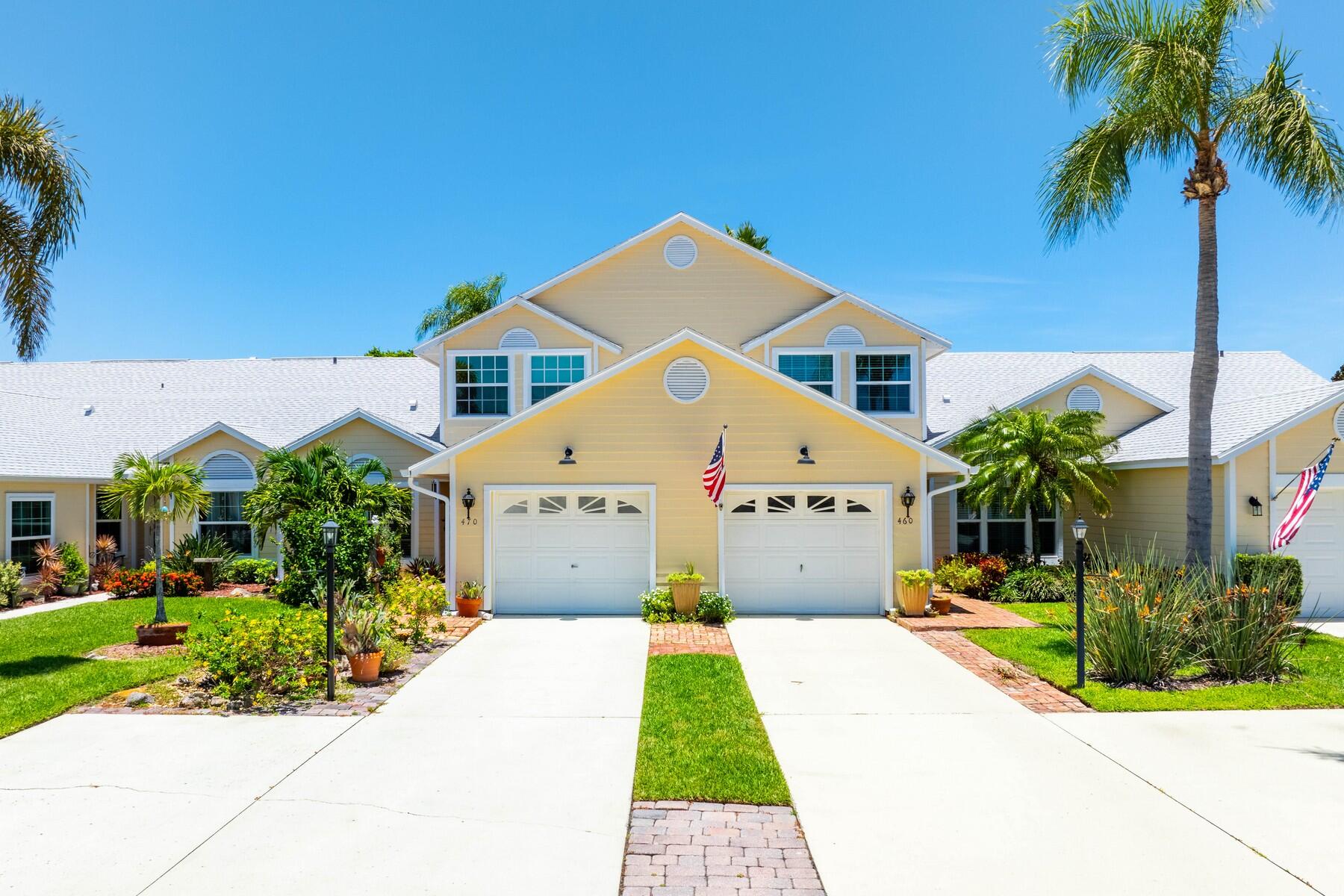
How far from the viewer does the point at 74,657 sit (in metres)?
10.6

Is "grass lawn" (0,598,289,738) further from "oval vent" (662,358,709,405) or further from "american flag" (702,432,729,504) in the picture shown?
"oval vent" (662,358,709,405)

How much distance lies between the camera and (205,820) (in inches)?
216

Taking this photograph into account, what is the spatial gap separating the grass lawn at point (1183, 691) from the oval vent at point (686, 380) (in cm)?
627

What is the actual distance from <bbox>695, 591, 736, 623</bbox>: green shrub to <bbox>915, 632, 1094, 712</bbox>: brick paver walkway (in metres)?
3.26

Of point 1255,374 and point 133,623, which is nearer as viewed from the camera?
point 133,623

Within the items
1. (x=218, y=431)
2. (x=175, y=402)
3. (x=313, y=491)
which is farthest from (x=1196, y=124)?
(x=175, y=402)

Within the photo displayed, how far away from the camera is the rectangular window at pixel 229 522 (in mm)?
18062

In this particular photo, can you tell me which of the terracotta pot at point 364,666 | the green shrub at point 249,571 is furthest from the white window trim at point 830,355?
the green shrub at point 249,571

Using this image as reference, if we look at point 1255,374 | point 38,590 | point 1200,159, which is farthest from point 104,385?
point 1255,374

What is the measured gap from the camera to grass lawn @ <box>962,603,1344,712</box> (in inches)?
327

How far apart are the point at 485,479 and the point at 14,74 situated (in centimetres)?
911

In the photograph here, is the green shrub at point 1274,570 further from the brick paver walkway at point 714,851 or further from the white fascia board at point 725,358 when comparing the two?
the brick paver walkway at point 714,851

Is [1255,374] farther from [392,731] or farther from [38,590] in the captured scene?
[38,590]

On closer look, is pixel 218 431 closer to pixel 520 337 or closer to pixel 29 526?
pixel 29 526
